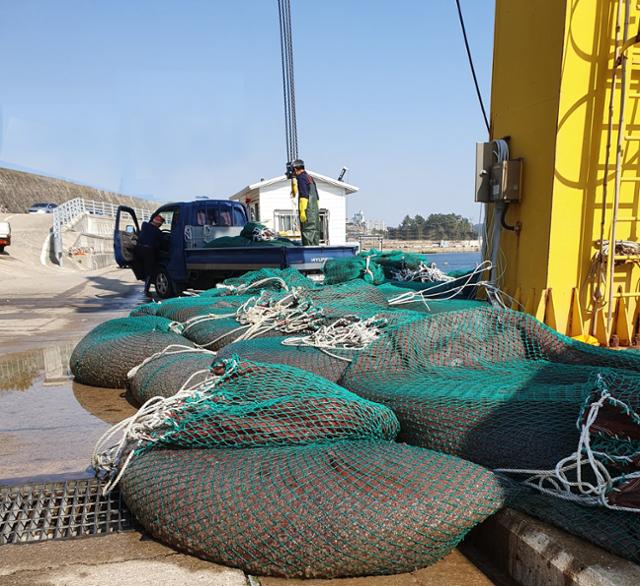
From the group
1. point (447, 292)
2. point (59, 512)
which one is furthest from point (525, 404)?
point (447, 292)

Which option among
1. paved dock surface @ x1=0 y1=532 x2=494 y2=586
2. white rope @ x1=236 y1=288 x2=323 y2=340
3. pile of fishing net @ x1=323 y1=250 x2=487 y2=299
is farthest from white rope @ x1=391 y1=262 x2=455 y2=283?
paved dock surface @ x1=0 y1=532 x2=494 y2=586

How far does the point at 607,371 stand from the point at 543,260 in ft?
7.65

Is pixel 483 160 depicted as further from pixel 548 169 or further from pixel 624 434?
pixel 624 434

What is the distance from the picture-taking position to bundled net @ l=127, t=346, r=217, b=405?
3475 millimetres

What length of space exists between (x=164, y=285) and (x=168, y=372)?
7984mm

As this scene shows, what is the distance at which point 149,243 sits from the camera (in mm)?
11219

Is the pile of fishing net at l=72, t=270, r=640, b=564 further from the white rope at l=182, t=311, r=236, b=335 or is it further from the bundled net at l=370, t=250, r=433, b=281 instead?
the bundled net at l=370, t=250, r=433, b=281

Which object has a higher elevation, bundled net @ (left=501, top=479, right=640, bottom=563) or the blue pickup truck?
the blue pickup truck

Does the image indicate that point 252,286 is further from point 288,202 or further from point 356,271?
point 288,202

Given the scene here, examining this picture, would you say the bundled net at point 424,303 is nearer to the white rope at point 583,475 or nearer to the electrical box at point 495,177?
the electrical box at point 495,177

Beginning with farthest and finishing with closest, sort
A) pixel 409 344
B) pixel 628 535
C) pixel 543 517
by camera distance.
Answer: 1. pixel 409 344
2. pixel 543 517
3. pixel 628 535

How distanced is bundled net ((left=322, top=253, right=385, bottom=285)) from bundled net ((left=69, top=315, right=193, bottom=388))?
2.09m

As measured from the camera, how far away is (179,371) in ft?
11.8

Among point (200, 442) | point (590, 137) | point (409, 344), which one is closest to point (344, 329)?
point (409, 344)
